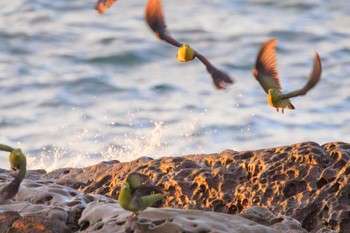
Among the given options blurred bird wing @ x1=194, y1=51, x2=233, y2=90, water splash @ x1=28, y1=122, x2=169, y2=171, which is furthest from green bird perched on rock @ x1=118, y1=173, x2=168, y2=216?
water splash @ x1=28, y1=122, x2=169, y2=171

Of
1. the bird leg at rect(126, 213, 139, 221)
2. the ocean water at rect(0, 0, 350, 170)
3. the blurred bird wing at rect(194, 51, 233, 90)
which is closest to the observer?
the bird leg at rect(126, 213, 139, 221)

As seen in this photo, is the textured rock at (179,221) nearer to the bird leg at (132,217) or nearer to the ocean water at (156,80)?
the bird leg at (132,217)

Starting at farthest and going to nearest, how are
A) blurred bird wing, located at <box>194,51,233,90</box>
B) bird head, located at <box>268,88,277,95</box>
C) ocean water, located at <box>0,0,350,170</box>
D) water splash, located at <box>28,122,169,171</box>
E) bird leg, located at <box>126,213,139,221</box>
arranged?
ocean water, located at <box>0,0,350,170</box>
water splash, located at <box>28,122,169,171</box>
blurred bird wing, located at <box>194,51,233,90</box>
bird head, located at <box>268,88,277,95</box>
bird leg, located at <box>126,213,139,221</box>

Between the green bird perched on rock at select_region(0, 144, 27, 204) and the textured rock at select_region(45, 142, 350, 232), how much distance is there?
2.65ft

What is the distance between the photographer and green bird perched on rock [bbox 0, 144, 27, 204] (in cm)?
362

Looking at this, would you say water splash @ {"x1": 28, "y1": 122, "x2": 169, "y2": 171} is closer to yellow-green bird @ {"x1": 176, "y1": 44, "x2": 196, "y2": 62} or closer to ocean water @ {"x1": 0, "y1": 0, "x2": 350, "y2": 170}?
ocean water @ {"x1": 0, "y1": 0, "x2": 350, "y2": 170}

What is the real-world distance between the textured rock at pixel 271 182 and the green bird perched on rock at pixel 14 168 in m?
0.81

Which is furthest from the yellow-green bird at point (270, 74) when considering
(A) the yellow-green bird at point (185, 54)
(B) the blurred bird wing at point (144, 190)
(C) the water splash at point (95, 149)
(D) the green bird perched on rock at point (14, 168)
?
(C) the water splash at point (95, 149)

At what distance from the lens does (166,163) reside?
4691mm

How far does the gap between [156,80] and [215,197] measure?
6.53 m

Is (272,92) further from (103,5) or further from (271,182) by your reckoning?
(103,5)

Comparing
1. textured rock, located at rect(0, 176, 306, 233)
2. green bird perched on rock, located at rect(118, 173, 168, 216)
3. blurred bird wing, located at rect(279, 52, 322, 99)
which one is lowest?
textured rock, located at rect(0, 176, 306, 233)

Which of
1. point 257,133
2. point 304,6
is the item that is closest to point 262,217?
point 257,133

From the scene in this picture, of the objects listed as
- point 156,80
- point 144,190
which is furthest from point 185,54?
point 156,80
